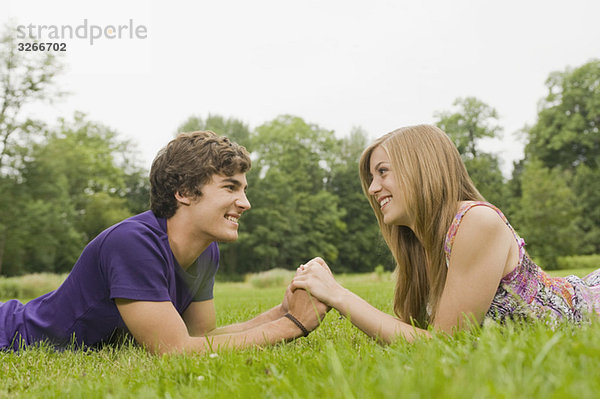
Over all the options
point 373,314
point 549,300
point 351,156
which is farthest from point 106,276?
point 351,156

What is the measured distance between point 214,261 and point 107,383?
2.06m

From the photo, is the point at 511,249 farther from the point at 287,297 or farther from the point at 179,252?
the point at 179,252

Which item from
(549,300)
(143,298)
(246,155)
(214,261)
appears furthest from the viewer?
(214,261)

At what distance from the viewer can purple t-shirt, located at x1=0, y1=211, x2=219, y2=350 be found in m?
3.12

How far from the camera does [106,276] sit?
3.34 m

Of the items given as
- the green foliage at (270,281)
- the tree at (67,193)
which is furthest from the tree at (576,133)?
the tree at (67,193)

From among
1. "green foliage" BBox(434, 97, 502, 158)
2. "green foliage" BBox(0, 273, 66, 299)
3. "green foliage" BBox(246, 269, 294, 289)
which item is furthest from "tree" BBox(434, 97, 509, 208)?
"green foliage" BBox(0, 273, 66, 299)

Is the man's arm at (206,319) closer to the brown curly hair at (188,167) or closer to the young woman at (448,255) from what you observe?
the young woman at (448,255)

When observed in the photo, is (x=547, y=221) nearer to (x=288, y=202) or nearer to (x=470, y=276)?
(x=288, y=202)

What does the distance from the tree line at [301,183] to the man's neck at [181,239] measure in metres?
28.8

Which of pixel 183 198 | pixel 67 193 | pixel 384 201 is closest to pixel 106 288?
pixel 183 198

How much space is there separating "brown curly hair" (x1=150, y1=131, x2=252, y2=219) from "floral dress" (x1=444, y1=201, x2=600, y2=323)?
5.67ft

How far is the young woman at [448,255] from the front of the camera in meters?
2.91

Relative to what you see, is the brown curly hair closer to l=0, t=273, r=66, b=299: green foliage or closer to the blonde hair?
the blonde hair
